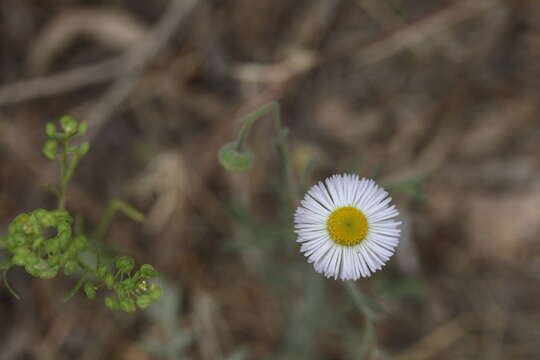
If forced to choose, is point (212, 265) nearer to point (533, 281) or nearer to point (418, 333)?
point (418, 333)

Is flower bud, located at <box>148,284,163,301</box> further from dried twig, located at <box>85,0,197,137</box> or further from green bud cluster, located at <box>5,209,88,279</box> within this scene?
dried twig, located at <box>85,0,197,137</box>

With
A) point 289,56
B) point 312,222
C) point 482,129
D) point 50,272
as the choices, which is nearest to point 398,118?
point 482,129

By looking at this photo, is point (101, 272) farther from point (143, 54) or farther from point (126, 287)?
point (143, 54)

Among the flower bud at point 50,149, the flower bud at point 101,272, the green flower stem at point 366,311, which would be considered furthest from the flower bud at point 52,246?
the green flower stem at point 366,311

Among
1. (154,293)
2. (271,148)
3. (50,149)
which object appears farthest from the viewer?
(271,148)

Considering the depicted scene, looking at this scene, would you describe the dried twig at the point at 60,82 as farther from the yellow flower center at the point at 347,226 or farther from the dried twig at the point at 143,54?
the yellow flower center at the point at 347,226

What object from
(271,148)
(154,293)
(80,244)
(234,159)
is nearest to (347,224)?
(234,159)

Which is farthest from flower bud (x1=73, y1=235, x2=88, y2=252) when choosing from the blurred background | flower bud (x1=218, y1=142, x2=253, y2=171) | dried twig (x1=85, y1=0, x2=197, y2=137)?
dried twig (x1=85, y1=0, x2=197, y2=137)
